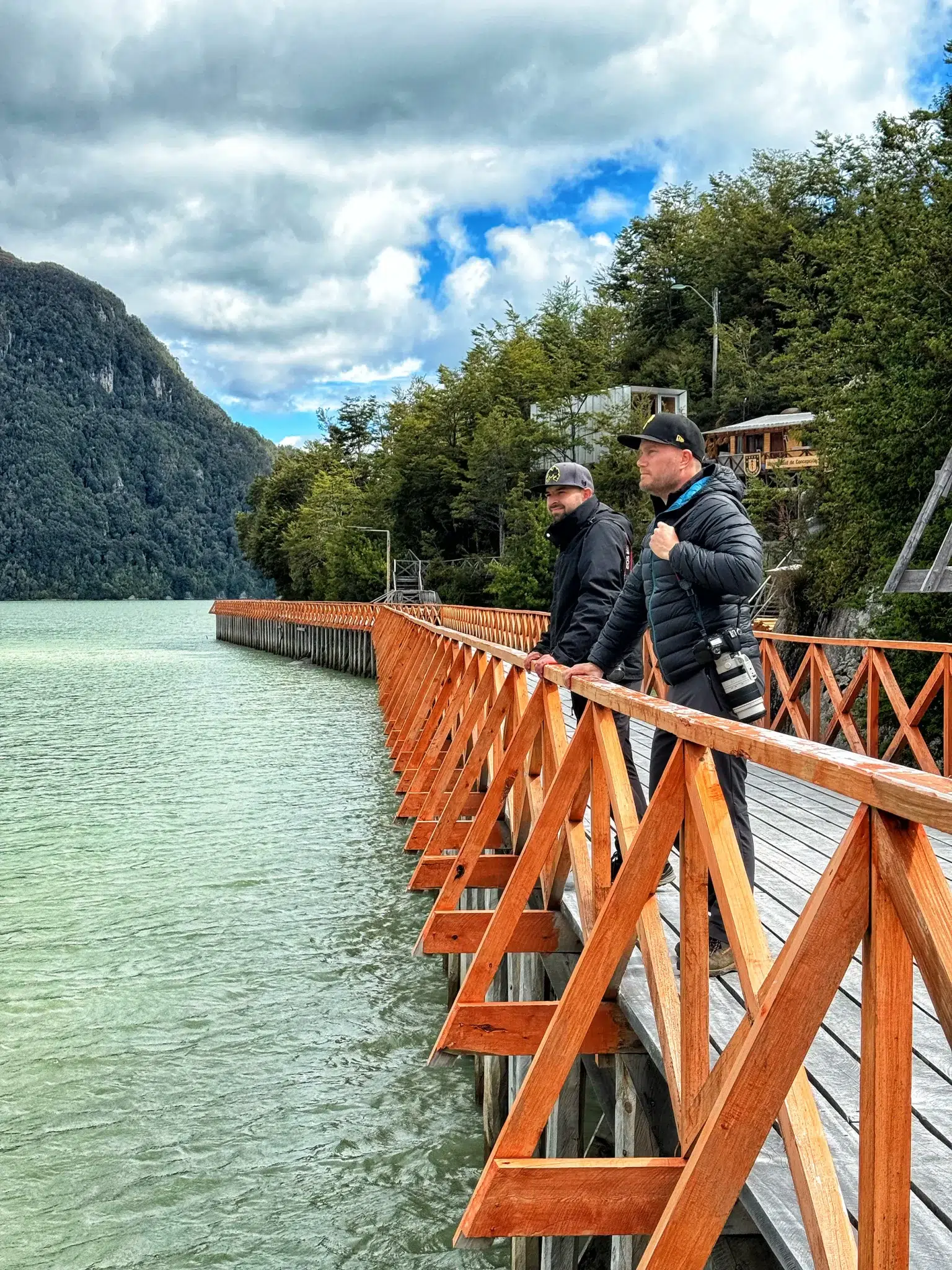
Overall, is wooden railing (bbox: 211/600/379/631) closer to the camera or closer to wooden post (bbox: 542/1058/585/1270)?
wooden post (bbox: 542/1058/585/1270)

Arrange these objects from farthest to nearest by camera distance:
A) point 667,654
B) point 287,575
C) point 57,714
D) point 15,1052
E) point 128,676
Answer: point 287,575, point 128,676, point 57,714, point 15,1052, point 667,654

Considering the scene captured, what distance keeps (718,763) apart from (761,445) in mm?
47188

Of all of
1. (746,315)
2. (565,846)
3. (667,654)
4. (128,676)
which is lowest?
(128,676)

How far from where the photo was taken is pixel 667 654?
4.26m

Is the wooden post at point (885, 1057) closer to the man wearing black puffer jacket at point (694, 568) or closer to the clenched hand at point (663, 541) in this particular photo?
the man wearing black puffer jacket at point (694, 568)

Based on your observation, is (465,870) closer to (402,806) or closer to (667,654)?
(667,654)

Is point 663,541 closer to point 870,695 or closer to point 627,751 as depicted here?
point 627,751

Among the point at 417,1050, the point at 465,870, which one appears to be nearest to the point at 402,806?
the point at 417,1050

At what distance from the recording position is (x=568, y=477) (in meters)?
5.75

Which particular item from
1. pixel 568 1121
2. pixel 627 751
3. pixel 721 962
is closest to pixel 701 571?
pixel 721 962

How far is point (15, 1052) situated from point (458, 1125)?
2.76 meters

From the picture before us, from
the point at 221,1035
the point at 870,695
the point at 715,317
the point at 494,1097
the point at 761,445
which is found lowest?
the point at 221,1035

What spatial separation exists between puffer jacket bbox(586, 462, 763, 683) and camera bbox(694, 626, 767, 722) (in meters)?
0.04

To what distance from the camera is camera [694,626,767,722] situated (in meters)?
4.12
